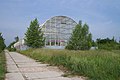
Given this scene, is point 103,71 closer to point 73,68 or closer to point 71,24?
point 73,68

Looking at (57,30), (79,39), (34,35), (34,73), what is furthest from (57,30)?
(34,73)

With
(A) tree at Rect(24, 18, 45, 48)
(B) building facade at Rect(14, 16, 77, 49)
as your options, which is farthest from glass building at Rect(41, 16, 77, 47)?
(A) tree at Rect(24, 18, 45, 48)

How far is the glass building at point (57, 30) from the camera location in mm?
51406

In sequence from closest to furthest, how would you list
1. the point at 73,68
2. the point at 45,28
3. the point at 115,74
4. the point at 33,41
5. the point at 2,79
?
the point at 115,74 < the point at 2,79 < the point at 73,68 < the point at 33,41 < the point at 45,28

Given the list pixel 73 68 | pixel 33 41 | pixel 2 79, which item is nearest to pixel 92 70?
pixel 73 68

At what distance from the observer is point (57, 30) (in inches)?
2040

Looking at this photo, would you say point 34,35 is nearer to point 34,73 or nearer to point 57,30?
point 57,30

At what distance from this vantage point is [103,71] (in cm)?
714

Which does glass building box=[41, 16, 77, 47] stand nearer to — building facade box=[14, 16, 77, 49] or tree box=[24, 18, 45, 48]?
building facade box=[14, 16, 77, 49]

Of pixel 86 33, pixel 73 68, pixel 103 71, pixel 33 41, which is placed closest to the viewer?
pixel 103 71

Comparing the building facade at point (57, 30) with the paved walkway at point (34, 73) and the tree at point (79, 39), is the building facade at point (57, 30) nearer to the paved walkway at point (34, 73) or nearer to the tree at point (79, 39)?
the tree at point (79, 39)

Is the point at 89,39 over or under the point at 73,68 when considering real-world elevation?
over

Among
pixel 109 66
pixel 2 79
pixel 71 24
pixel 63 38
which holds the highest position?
pixel 71 24

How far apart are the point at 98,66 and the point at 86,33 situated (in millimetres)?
40121
